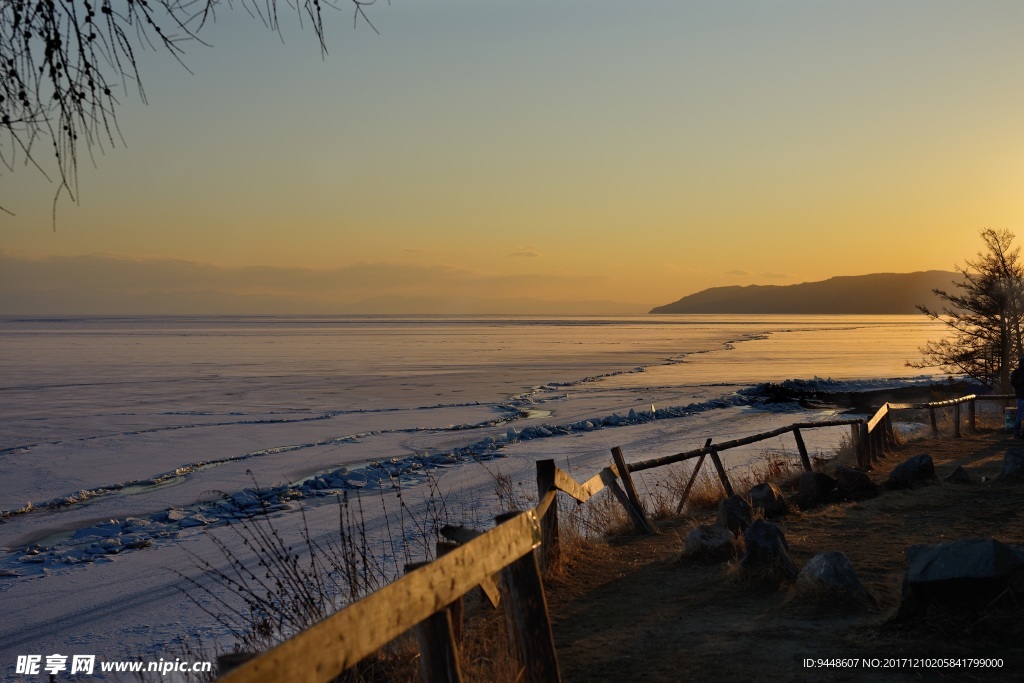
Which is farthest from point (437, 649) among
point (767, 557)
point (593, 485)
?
point (593, 485)

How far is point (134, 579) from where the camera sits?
10.8m

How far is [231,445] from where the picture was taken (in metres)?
21.5

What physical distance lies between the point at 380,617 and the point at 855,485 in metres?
11.0

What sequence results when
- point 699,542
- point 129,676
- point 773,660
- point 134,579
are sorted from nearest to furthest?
point 773,660
point 129,676
point 699,542
point 134,579

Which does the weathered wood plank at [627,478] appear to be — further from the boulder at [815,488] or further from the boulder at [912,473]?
the boulder at [912,473]

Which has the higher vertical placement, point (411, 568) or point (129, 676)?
point (411, 568)

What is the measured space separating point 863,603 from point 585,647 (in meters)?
2.42

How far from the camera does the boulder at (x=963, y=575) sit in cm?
625

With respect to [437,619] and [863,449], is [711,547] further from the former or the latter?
[863,449]

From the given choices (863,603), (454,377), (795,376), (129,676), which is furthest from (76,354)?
(863,603)

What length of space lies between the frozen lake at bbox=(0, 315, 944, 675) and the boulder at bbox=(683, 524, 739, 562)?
3.26 m

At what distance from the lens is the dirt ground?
6020 mm

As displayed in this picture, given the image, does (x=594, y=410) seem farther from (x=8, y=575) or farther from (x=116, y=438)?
(x=8, y=575)

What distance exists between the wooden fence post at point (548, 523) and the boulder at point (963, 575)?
359 cm
